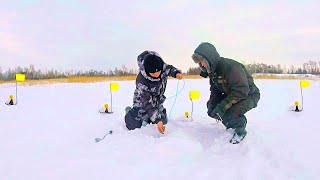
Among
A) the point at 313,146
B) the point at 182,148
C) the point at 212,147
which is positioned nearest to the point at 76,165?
the point at 182,148

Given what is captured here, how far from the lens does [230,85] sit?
4117 millimetres

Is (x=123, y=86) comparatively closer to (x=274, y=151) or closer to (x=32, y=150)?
(x=32, y=150)

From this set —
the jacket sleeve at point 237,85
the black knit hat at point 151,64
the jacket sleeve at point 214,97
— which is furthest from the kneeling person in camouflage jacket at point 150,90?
the jacket sleeve at point 237,85

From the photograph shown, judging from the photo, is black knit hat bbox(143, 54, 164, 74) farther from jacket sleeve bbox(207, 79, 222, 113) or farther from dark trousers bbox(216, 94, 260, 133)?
dark trousers bbox(216, 94, 260, 133)

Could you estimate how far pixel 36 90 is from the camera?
34.8ft

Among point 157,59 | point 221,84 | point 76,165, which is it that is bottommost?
point 76,165

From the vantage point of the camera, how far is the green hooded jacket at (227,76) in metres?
4.05

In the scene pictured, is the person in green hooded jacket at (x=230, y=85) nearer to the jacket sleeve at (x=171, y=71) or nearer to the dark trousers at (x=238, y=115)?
the dark trousers at (x=238, y=115)

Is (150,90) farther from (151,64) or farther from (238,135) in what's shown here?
(238,135)

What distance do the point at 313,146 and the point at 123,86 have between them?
7539mm

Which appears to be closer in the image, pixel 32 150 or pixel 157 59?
pixel 32 150

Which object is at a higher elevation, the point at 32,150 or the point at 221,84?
the point at 221,84

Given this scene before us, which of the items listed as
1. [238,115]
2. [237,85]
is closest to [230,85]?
[237,85]

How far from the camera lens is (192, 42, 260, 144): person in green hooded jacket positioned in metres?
4.06
